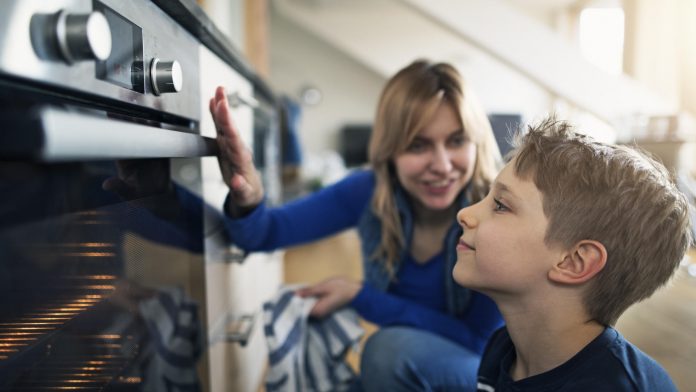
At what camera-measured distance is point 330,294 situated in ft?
3.39

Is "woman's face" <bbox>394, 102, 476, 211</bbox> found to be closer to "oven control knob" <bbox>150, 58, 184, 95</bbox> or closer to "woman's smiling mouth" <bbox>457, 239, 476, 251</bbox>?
"woman's smiling mouth" <bbox>457, 239, 476, 251</bbox>

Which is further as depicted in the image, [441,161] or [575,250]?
[441,161]

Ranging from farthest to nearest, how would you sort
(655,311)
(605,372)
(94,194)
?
(655,311) → (605,372) → (94,194)

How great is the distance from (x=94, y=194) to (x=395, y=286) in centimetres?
83

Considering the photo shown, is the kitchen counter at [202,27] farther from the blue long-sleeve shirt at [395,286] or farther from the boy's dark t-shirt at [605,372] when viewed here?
the boy's dark t-shirt at [605,372]

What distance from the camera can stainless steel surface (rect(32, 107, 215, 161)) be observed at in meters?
0.27

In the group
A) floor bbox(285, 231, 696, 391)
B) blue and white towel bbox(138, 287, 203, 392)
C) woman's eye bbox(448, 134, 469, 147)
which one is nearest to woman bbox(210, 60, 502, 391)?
woman's eye bbox(448, 134, 469, 147)

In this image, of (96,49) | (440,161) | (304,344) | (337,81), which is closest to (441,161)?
(440,161)

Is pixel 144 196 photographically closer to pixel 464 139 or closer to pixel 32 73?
pixel 32 73

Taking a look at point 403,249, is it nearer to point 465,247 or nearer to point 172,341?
point 465,247

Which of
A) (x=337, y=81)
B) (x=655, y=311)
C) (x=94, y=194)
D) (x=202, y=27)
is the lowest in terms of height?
(x=655, y=311)

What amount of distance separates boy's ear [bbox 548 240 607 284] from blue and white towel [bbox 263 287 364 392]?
0.45 meters

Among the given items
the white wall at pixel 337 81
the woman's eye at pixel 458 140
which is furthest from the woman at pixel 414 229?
the white wall at pixel 337 81

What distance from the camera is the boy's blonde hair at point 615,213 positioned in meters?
0.63
